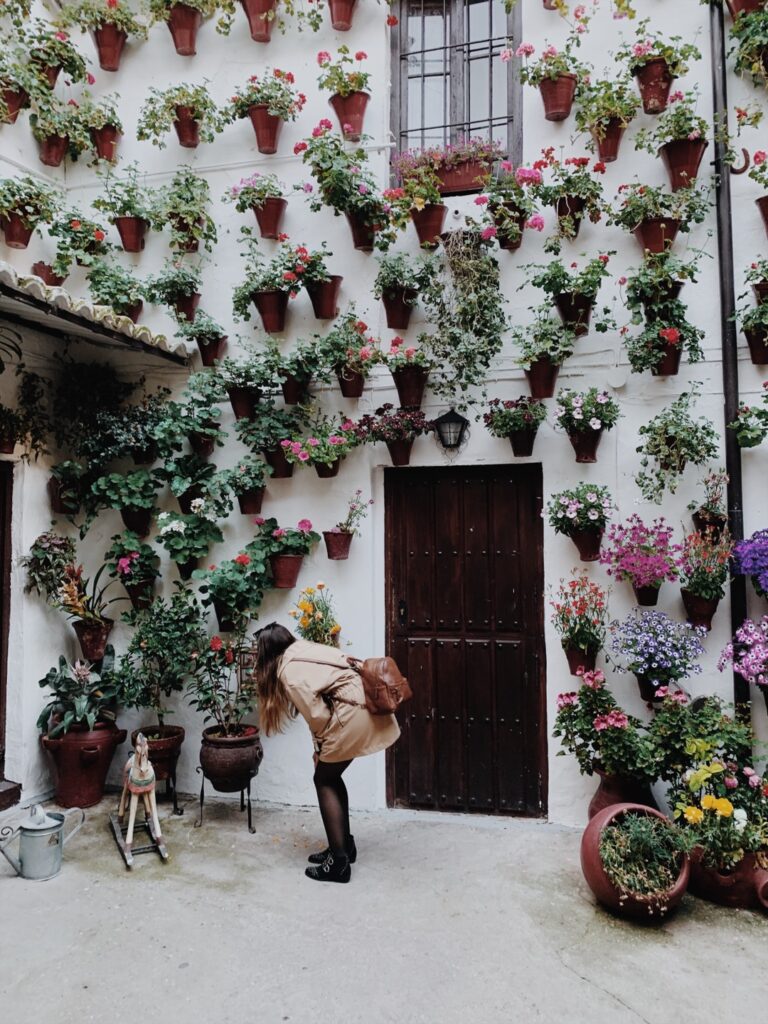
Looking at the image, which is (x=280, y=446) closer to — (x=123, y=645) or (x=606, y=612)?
(x=123, y=645)

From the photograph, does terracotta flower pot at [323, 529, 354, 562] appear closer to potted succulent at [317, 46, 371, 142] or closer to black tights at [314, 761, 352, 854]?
black tights at [314, 761, 352, 854]

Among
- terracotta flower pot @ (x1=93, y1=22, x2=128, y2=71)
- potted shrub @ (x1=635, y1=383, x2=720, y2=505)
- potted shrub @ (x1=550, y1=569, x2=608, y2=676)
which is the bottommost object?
potted shrub @ (x1=550, y1=569, x2=608, y2=676)

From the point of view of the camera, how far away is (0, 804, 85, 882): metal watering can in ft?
11.8

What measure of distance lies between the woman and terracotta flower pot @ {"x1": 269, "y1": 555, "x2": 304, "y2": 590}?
3.24ft

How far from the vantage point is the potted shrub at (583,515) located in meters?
4.12

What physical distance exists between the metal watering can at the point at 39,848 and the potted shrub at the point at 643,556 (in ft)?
11.0

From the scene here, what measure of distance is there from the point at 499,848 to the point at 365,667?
1.46 meters

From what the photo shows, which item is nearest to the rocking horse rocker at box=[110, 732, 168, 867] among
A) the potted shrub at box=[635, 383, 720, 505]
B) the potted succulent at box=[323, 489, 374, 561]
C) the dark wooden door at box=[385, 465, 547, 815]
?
the dark wooden door at box=[385, 465, 547, 815]

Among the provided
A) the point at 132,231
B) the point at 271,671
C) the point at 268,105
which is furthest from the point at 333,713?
the point at 268,105

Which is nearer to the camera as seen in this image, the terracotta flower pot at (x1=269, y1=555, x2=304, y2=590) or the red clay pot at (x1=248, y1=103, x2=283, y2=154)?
the terracotta flower pot at (x1=269, y1=555, x2=304, y2=590)

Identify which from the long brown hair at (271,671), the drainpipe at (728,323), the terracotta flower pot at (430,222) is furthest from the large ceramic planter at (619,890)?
the terracotta flower pot at (430,222)

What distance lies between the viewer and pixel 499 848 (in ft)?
13.2

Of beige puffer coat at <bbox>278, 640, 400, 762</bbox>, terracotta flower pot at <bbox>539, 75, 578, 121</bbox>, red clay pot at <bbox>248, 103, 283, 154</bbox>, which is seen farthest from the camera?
red clay pot at <bbox>248, 103, 283, 154</bbox>

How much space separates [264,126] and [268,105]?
0.14 m
